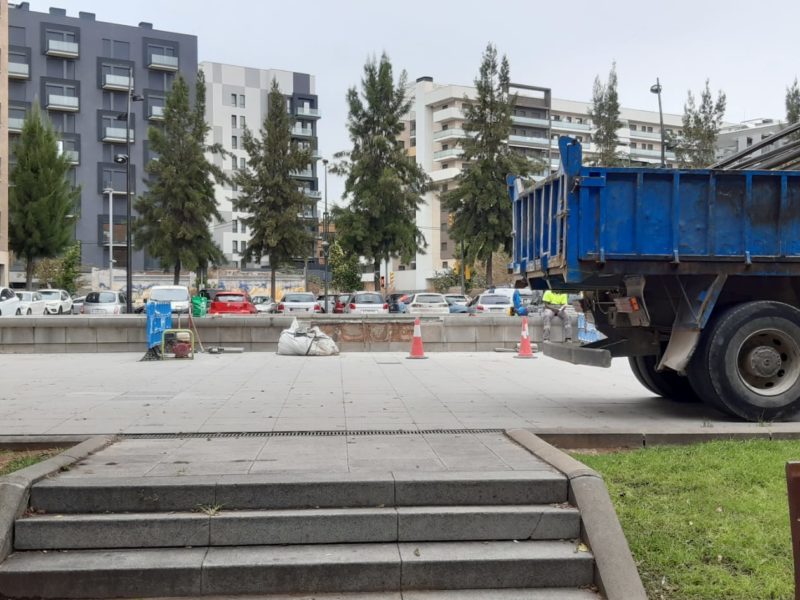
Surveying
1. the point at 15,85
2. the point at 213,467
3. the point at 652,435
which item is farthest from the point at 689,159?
the point at 15,85

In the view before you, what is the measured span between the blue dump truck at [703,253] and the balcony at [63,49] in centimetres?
7723

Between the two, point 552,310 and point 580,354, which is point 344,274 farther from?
point 580,354

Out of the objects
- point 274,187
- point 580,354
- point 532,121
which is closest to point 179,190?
point 274,187

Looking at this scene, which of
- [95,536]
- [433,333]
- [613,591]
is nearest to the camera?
[613,591]

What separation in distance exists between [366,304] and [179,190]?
19.9 meters

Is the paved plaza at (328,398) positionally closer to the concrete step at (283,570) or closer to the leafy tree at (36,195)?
the concrete step at (283,570)

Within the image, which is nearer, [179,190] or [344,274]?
[179,190]

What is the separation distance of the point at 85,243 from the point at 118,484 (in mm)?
75423

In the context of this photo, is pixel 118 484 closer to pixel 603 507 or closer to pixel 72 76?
pixel 603 507

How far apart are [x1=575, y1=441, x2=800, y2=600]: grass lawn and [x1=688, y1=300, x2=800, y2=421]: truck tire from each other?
5.68ft

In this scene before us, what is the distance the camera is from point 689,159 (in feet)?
149

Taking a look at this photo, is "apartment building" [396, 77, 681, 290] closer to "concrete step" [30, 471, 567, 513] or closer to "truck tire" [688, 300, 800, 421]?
"truck tire" [688, 300, 800, 421]

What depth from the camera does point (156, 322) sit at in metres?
18.3

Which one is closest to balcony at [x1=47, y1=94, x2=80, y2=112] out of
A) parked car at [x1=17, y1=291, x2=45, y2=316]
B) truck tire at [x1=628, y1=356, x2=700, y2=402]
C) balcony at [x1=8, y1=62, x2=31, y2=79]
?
balcony at [x1=8, y1=62, x2=31, y2=79]
